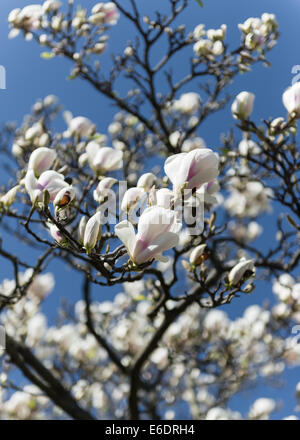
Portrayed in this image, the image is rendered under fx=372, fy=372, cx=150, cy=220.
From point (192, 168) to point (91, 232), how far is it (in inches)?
14.9

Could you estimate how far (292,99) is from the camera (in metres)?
1.80

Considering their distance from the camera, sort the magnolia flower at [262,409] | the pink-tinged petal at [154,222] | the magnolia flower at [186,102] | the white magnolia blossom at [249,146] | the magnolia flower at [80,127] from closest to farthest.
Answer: the pink-tinged petal at [154,222] → the magnolia flower at [80,127] → the white magnolia blossom at [249,146] → the magnolia flower at [186,102] → the magnolia flower at [262,409]

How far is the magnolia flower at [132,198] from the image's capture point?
50.8 inches

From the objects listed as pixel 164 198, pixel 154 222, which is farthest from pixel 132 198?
pixel 154 222

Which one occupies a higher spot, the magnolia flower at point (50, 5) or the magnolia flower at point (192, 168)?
the magnolia flower at point (50, 5)

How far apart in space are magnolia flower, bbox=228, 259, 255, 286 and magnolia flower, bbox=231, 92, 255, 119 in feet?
2.94

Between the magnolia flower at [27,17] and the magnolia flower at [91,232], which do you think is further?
the magnolia flower at [27,17]

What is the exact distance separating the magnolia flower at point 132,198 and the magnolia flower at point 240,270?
0.51 metres

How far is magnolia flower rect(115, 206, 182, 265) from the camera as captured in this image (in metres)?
1.04

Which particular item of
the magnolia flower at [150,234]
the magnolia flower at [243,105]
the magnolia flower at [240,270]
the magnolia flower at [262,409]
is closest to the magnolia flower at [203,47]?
the magnolia flower at [243,105]

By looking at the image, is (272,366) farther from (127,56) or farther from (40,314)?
(127,56)

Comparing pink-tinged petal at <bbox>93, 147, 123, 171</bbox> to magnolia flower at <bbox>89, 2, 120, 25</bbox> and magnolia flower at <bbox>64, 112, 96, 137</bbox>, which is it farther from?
magnolia flower at <bbox>89, 2, 120, 25</bbox>

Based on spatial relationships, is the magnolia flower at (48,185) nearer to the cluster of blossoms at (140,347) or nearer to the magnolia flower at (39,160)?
the magnolia flower at (39,160)
